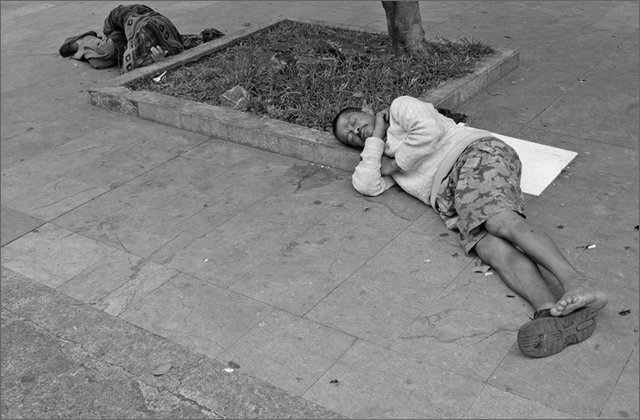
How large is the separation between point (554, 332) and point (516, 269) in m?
0.55

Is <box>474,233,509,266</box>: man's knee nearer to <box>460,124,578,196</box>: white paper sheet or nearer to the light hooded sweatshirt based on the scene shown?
the light hooded sweatshirt

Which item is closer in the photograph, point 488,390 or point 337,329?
point 488,390

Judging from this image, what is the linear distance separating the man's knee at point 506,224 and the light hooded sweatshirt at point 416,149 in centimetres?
56

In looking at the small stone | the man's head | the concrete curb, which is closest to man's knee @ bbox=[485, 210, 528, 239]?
the man's head

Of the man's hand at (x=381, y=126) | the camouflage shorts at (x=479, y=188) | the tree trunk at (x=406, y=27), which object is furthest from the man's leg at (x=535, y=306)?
the tree trunk at (x=406, y=27)

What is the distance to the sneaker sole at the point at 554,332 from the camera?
12.3 ft

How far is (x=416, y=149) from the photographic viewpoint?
193 inches

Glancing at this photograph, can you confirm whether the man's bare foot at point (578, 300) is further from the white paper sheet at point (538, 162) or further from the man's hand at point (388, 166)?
the man's hand at point (388, 166)

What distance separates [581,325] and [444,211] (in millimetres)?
1249

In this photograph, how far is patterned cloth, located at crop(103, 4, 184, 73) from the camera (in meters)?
7.67

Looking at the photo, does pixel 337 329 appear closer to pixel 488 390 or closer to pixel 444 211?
pixel 488 390

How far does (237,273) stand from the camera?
4645 mm

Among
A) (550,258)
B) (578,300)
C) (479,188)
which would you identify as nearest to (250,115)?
(479,188)

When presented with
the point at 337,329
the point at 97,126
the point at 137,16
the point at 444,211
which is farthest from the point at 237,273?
the point at 137,16
